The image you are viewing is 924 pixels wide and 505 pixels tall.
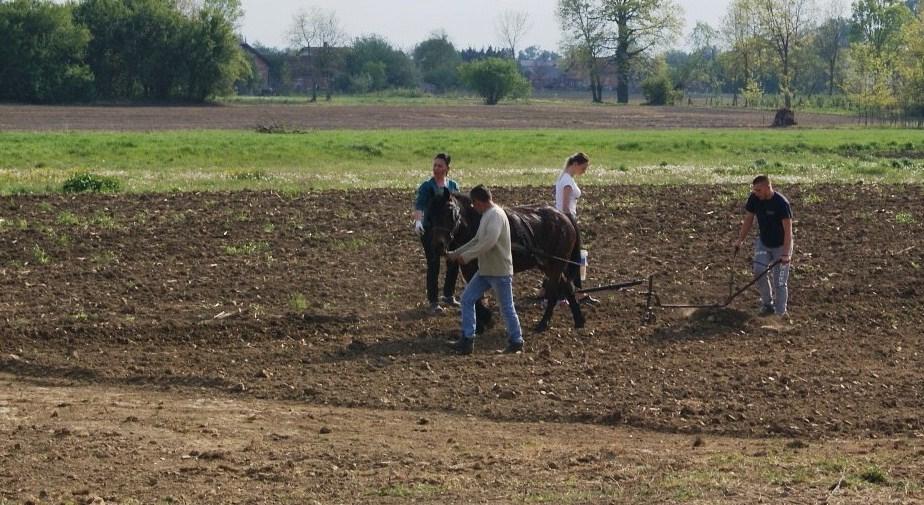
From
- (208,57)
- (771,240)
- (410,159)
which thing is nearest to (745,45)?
(208,57)

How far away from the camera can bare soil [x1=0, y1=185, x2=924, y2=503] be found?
8680mm

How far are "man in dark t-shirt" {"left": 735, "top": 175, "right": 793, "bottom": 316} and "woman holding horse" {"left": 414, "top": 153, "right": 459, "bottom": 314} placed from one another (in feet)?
10.5

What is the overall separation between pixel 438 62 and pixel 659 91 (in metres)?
51.0

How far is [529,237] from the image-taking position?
13648 millimetres

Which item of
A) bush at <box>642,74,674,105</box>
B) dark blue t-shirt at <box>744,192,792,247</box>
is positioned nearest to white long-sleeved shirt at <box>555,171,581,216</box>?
dark blue t-shirt at <box>744,192,792,247</box>

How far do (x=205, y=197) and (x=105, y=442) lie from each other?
14.2 m

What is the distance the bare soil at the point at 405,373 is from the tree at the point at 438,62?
122 m

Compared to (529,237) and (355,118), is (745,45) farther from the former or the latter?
(529,237)

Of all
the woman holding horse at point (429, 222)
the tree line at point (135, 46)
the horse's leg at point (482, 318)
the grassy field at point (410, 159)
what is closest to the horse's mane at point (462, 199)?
the woman holding horse at point (429, 222)

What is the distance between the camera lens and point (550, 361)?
12359 mm

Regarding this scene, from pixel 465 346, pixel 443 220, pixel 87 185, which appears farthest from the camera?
pixel 87 185

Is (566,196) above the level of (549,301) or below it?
above

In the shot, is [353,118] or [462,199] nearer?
[462,199]

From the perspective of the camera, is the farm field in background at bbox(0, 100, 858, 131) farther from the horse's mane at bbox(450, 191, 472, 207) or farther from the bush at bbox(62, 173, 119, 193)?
the horse's mane at bbox(450, 191, 472, 207)
